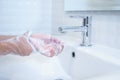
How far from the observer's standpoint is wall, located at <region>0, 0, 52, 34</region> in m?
1.43

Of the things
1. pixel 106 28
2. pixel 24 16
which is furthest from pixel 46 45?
pixel 24 16

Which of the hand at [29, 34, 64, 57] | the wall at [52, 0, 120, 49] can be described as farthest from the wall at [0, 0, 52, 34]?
the hand at [29, 34, 64, 57]

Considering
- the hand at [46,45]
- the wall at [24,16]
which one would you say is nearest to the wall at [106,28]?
the hand at [46,45]

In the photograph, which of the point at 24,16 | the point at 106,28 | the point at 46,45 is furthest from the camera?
the point at 24,16

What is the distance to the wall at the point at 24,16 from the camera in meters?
1.43

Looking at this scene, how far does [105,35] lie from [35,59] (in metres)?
0.38

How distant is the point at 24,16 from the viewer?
Answer: 1468 millimetres

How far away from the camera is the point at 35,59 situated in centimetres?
72

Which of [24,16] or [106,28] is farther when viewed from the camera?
[24,16]

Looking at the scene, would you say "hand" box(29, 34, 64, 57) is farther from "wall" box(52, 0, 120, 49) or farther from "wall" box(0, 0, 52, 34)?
"wall" box(0, 0, 52, 34)

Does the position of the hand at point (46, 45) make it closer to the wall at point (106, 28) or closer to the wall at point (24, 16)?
the wall at point (106, 28)

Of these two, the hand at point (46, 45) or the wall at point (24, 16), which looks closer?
the hand at point (46, 45)

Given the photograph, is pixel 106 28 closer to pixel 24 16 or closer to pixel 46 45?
pixel 46 45

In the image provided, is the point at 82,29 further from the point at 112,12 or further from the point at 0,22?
the point at 0,22
